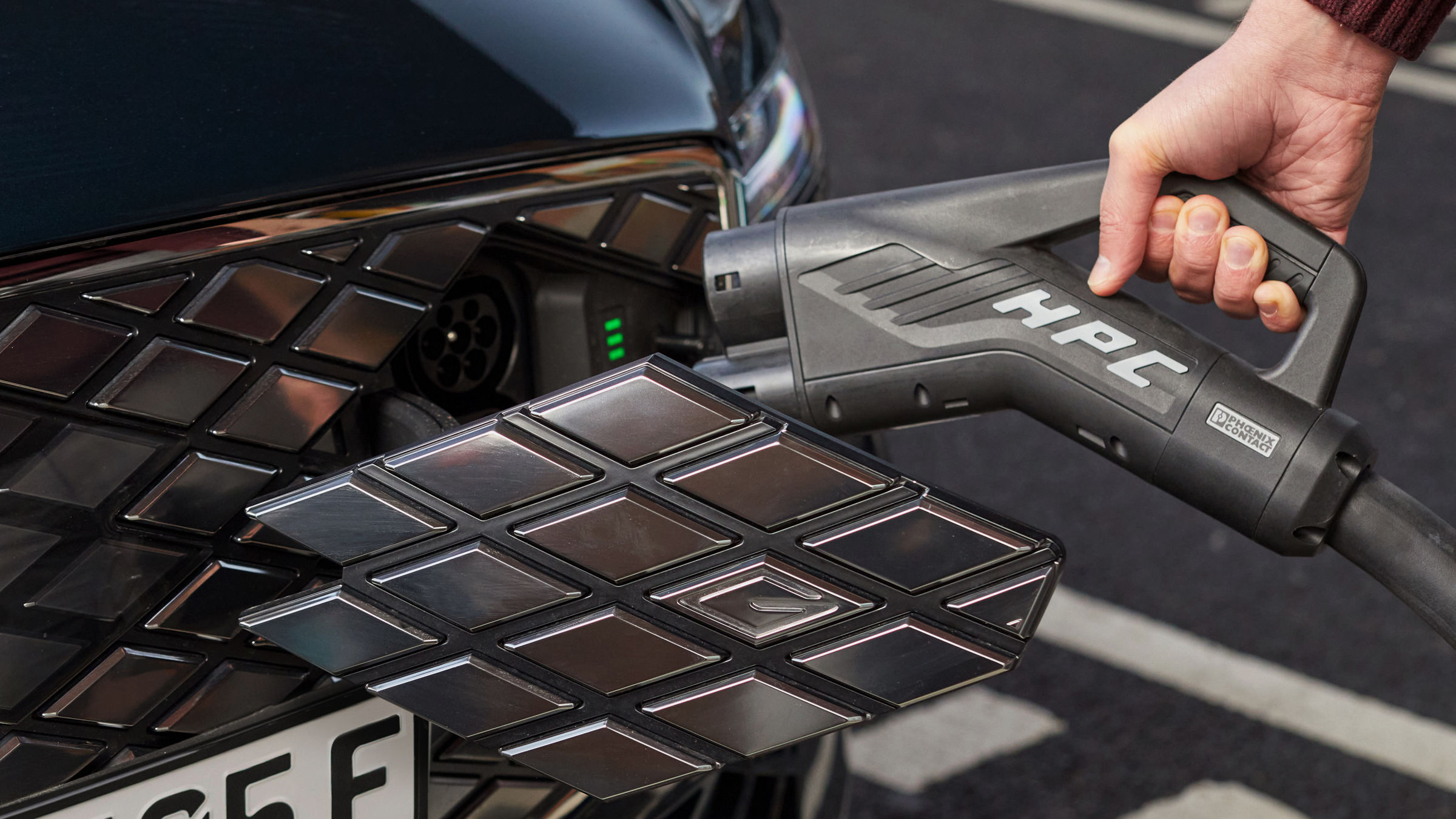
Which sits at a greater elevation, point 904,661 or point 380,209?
point 380,209

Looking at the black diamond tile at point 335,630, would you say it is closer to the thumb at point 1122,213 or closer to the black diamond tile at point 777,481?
the black diamond tile at point 777,481

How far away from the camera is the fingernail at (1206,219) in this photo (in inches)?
45.5

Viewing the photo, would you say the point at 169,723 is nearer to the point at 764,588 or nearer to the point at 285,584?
the point at 285,584

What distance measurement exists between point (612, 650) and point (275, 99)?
561 mm

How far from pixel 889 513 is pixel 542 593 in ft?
0.98

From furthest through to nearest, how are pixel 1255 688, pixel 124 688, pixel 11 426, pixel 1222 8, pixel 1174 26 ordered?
pixel 1222 8 → pixel 1174 26 → pixel 1255 688 → pixel 124 688 → pixel 11 426

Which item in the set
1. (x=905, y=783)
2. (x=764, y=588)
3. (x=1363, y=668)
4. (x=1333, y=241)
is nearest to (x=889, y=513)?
(x=764, y=588)

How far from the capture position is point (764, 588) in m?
1.10

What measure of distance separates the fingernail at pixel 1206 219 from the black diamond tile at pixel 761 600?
45 centimetres

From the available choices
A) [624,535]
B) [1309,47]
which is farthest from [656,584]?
[1309,47]

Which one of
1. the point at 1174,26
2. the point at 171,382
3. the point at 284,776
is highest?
the point at 1174,26

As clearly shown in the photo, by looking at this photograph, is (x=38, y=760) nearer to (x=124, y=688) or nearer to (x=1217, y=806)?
(x=124, y=688)

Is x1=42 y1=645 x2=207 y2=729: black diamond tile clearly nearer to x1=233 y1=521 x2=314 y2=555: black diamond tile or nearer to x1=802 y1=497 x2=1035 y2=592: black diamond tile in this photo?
x1=233 y1=521 x2=314 y2=555: black diamond tile

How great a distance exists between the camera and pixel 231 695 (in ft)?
3.80
